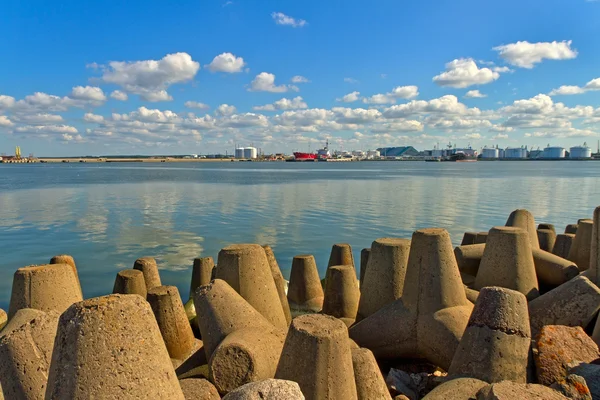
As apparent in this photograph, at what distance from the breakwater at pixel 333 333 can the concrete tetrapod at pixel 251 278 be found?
1 cm

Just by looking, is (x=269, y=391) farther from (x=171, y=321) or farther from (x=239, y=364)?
(x=171, y=321)

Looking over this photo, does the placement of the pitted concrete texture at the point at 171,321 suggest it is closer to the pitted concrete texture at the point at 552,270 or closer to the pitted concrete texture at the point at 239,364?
the pitted concrete texture at the point at 239,364

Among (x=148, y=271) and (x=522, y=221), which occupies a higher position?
(x=522, y=221)

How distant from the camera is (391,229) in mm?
18266

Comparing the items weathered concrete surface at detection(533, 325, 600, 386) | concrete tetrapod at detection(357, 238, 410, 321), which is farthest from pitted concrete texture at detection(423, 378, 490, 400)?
concrete tetrapod at detection(357, 238, 410, 321)

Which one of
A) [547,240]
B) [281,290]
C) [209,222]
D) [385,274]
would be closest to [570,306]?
[385,274]

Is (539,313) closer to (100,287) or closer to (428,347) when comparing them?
(428,347)

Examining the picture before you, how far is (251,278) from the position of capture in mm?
5164

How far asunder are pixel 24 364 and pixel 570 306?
513cm

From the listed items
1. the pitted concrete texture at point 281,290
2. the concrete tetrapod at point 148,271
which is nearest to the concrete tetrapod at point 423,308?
the pitted concrete texture at point 281,290

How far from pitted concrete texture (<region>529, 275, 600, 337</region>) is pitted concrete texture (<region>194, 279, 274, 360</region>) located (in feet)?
10.1

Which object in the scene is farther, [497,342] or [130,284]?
[130,284]

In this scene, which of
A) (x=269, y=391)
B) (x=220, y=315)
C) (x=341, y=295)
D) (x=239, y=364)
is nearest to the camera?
(x=269, y=391)

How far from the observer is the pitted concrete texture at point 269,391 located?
7.90ft
